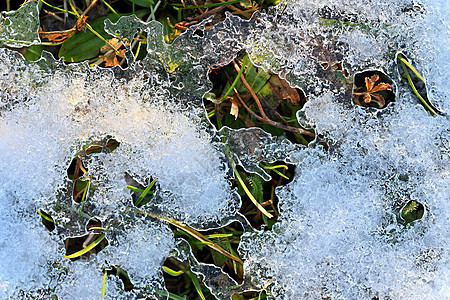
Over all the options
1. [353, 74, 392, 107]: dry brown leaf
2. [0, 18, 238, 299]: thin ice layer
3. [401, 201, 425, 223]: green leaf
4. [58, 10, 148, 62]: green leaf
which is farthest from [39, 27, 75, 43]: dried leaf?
[401, 201, 425, 223]: green leaf

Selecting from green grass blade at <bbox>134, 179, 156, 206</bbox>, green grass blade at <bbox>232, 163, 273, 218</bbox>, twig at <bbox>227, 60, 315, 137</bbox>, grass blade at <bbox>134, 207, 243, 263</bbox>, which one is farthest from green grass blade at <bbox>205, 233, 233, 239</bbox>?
twig at <bbox>227, 60, 315, 137</bbox>

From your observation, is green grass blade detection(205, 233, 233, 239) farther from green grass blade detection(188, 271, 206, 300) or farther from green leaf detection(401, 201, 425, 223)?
green leaf detection(401, 201, 425, 223)

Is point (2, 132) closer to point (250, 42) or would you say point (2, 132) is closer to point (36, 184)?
point (36, 184)

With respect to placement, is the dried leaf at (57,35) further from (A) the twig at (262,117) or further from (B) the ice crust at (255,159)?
(A) the twig at (262,117)

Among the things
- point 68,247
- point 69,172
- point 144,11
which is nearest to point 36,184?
point 69,172

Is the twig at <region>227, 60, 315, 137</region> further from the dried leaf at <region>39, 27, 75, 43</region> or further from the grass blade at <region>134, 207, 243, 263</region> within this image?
the dried leaf at <region>39, 27, 75, 43</region>

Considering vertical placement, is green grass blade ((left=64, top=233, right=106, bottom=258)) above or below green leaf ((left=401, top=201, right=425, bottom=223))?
below

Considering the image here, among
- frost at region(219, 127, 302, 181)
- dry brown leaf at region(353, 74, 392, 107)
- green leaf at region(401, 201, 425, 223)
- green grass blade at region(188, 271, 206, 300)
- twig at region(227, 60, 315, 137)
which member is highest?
dry brown leaf at region(353, 74, 392, 107)

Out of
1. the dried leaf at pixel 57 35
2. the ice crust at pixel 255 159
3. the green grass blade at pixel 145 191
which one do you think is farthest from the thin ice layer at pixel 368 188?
the dried leaf at pixel 57 35

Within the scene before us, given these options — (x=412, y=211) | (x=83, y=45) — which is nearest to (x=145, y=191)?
(x=83, y=45)
